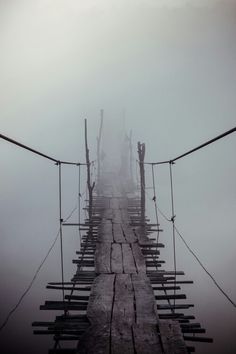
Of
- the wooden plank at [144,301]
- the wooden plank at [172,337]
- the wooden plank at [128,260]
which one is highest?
the wooden plank at [128,260]

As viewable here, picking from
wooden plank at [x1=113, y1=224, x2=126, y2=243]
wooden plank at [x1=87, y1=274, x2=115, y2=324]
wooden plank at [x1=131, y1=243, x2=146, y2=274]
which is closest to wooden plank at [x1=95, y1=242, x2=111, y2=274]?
wooden plank at [x1=87, y1=274, x2=115, y2=324]

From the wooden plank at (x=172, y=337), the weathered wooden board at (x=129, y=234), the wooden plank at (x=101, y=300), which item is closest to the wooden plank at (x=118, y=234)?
the weathered wooden board at (x=129, y=234)

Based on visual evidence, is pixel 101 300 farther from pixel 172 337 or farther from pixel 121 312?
pixel 172 337

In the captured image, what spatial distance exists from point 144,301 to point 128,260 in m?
1.40

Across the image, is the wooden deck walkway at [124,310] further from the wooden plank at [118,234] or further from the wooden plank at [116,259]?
the wooden plank at [118,234]

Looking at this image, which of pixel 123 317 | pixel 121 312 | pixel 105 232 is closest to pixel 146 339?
pixel 123 317

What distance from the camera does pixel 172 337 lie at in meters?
2.66

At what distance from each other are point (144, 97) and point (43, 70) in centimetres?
2021

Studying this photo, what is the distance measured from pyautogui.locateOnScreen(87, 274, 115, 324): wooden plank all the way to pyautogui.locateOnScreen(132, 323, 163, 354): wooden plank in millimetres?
358

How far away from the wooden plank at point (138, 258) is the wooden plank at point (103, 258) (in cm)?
45

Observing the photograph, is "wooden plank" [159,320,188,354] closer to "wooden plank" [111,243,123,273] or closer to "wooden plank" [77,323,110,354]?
"wooden plank" [77,323,110,354]

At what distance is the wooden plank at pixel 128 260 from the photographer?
14.3ft

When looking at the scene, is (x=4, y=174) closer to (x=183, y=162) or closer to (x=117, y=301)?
(x=183, y=162)

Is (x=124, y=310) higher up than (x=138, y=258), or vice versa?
(x=138, y=258)
